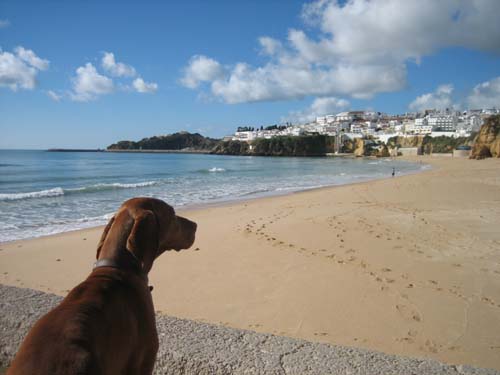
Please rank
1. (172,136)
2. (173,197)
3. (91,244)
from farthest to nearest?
(172,136)
(173,197)
(91,244)

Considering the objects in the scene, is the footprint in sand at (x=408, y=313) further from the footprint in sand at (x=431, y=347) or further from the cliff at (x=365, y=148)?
the cliff at (x=365, y=148)

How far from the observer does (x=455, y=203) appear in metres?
12.0

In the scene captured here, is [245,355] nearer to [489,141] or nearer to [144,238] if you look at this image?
[144,238]

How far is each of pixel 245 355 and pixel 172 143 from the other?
179926 mm

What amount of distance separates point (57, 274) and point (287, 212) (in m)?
6.94

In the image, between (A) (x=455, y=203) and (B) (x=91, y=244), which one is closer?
(B) (x=91, y=244)

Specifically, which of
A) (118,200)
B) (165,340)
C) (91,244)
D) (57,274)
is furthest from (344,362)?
(118,200)

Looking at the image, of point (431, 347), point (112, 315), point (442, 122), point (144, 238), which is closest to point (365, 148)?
point (442, 122)

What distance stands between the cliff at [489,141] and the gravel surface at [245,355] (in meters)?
60.6

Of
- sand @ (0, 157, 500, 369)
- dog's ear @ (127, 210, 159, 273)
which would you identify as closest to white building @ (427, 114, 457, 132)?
sand @ (0, 157, 500, 369)

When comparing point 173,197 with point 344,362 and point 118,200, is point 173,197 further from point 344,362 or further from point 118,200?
point 344,362

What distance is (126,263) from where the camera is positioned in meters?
1.58

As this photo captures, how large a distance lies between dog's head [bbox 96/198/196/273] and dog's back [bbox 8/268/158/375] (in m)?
0.12

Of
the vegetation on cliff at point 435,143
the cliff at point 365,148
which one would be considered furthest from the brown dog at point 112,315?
the vegetation on cliff at point 435,143
